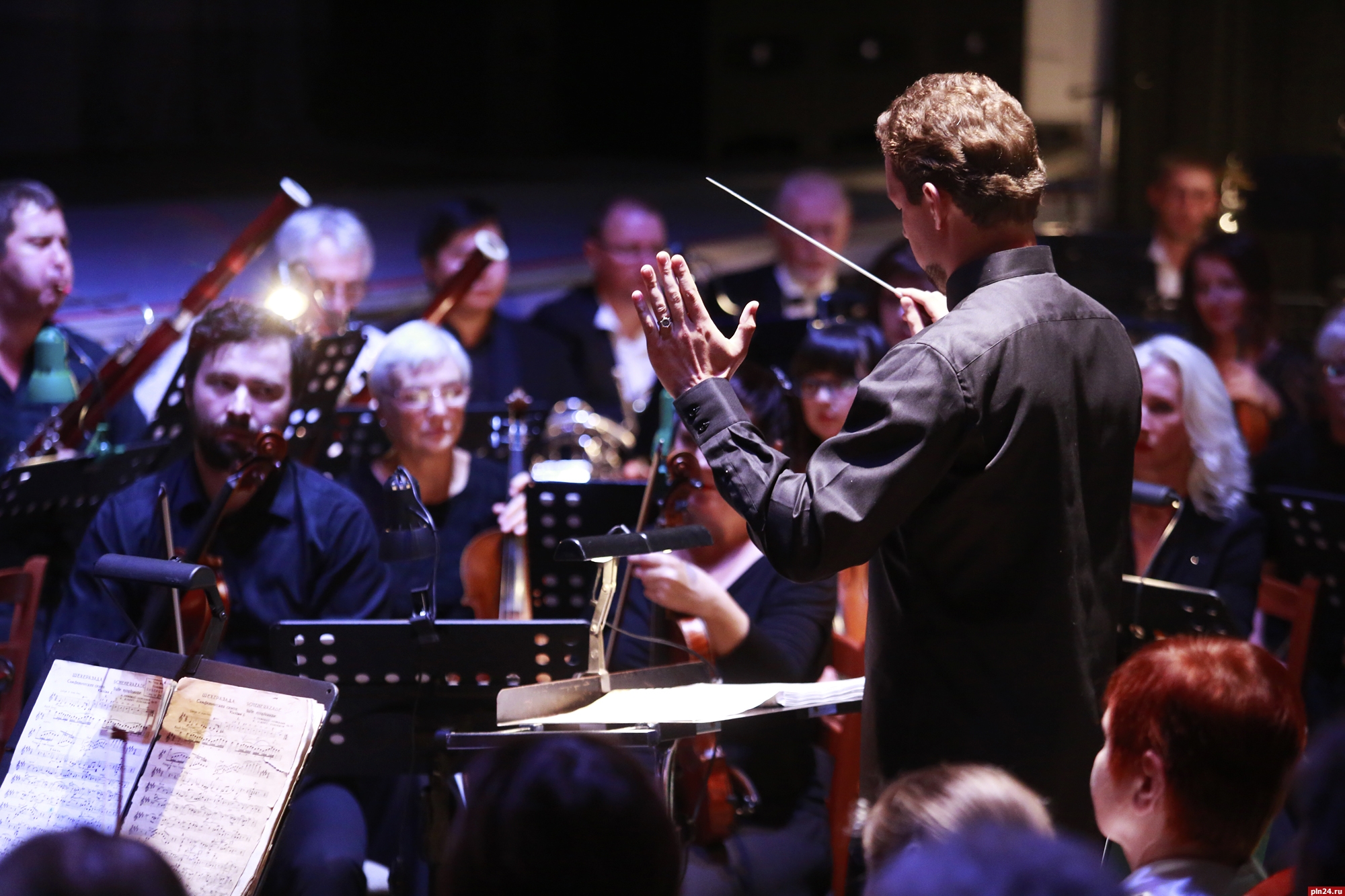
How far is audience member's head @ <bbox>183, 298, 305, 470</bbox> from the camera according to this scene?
8.70ft

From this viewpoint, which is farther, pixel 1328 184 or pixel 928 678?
pixel 1328 184

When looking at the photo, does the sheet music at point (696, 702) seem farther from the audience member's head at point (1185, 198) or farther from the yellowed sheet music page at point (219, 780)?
the audience member's head at point (1185, 198)

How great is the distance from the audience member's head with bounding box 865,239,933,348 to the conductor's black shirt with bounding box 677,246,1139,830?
6.44 ft

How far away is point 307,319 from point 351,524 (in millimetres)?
1355

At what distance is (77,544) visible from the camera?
2.96m

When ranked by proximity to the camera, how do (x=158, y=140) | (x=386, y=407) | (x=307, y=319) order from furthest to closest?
(x=158, y=140), (x=307, y=319), (x=386, y=407)

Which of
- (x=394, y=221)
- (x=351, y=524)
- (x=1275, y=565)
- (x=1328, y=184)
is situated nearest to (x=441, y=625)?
(x=351, y=524)

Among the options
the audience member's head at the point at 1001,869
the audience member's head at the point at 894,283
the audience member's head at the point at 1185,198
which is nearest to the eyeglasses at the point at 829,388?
the audience member's head at the point at 894,283

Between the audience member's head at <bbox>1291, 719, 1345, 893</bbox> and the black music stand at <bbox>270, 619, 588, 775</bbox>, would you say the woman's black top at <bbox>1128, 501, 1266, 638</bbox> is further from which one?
the audience member's head at <bbox>1291, 719, 1345, 893</bbox>

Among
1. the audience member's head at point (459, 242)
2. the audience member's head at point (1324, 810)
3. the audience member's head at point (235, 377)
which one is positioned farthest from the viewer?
the audience member's head at point (459, 242)

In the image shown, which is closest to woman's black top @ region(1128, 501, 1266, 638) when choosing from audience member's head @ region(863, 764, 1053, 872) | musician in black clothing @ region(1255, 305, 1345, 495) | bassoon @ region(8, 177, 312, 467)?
musician in black clothing @ region(1255, 305, 1345, 495)

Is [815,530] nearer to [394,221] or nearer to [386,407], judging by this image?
[386,407]

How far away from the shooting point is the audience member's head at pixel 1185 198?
509 cm

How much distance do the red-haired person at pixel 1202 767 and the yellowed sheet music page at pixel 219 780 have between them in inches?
40.4
